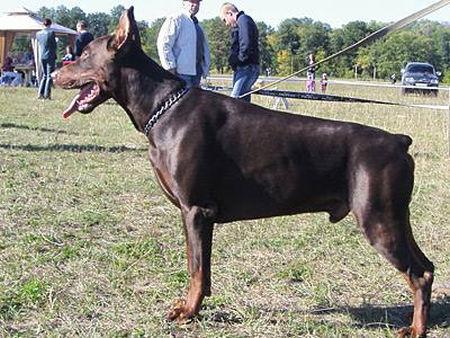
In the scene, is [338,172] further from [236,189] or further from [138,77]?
[138,77]

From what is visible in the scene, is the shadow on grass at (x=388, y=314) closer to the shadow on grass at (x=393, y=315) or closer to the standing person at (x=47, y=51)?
the shadow on grass at (x=393, y=315)

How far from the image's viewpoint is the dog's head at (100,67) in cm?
431

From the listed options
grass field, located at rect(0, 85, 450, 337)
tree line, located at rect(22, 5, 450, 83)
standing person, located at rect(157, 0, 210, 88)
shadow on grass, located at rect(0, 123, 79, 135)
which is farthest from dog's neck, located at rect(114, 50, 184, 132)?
tree line, located at rect(22, 5, 450, 83)

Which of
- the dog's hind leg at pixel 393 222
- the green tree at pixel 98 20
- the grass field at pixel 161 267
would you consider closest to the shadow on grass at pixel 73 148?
the grass field at pixel 161 267

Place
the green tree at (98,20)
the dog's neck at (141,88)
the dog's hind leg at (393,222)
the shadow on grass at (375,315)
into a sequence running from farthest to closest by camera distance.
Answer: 1. the green tree at (98,20)
2. the shadow on grass at (375,315)
3. the dog's neck at (141,88)
4. the dog's hind leg at (393,222)

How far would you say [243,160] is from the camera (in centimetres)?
428

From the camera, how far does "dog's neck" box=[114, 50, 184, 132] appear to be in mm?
4363

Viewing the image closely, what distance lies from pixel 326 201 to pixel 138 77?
4.20 feet

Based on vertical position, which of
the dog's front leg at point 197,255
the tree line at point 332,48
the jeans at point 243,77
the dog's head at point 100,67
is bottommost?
the tree line at point 332,48

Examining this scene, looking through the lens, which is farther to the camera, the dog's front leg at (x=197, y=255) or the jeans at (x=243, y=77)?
the jeans at (x=243, y=77)

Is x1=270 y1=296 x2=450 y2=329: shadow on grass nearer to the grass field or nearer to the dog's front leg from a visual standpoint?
the grass field

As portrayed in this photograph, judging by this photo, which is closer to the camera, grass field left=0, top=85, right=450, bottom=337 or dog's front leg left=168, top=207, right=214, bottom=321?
dog's front leg left=168, top=207, right=214, bottom=321

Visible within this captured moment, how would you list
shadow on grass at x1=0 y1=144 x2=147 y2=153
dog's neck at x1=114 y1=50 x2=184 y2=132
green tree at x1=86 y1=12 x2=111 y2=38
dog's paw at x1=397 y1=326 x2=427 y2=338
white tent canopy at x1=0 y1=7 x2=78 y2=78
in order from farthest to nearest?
green tree at x1=86 y1=12 x2=111 y2=38, white tent canopy at x1=0 y1=7 x2=78 y2=78, shadow on grass at x1=0 y1=144 x2=147 y2=153, dog's neck at x1=114 y1=50 x2=184 y2=132, dog's paw at x1=397 y1=326 x2=427 y2=338

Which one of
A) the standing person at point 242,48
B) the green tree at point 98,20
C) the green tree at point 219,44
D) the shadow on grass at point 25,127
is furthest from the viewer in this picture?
the green tree at point 98,20
